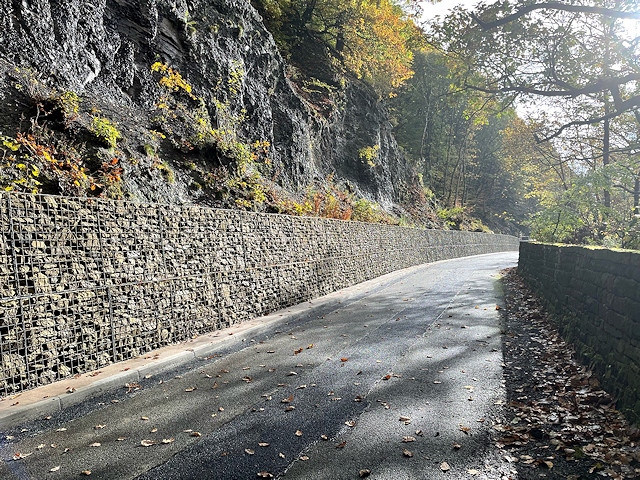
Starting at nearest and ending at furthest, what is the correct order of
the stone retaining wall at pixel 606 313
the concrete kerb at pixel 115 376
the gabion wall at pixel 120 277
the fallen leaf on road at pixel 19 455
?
the fallen leaf on road at pixel 19 455 → the stone retaining wall at pixel 606 313 → the concrete kerb at pixel 115 376 → the gabion wall at pixel 120 277

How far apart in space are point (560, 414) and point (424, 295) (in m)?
8.81

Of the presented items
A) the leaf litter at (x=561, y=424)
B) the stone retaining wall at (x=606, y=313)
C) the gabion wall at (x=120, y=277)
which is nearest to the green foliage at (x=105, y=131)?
the gabion wall at (x=120, y=277)

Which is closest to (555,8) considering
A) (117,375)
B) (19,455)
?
(117,375)

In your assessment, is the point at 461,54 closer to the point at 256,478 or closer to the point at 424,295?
the point at 424,295

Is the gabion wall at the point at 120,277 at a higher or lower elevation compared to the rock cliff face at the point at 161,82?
lower

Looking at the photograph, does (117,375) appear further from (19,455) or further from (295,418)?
(295,418)

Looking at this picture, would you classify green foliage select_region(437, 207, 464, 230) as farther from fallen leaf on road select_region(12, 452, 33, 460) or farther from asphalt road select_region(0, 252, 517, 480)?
fallen leaf on road select_region(12, 452, 33, 460)

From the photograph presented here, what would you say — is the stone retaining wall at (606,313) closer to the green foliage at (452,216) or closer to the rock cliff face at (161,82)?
the rock cliff face at (161,82)

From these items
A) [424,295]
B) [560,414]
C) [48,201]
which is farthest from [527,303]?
[48,201]

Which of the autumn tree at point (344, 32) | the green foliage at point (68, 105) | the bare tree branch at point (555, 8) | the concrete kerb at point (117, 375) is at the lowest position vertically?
the concrete kerb at point (117, 375)

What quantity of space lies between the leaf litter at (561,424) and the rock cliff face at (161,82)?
26.7 feet

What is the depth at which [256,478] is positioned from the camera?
3.51m

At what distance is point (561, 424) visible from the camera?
445cm

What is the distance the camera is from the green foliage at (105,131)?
378 inches
